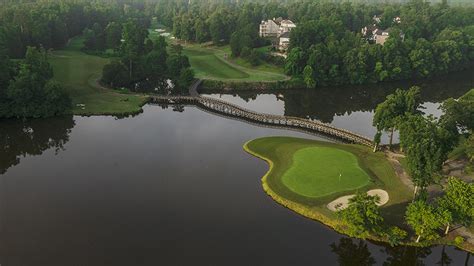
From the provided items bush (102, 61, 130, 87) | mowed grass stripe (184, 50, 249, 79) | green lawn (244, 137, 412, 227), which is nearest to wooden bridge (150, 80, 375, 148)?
green lawn (244, 137, 412, 227)

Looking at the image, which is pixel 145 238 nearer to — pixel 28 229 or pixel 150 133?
pixel 28 229

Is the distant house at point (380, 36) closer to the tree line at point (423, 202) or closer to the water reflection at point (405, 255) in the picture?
the tree line at point (423, 202)

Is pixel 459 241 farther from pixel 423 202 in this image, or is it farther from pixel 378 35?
pixel 378 35

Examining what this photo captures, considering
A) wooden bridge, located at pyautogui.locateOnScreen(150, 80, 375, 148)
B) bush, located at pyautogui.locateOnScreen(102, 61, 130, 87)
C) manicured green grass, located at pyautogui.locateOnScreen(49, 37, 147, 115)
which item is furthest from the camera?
bush, located at pyautogui.locateOnScreen(102, 61, 130, 87)

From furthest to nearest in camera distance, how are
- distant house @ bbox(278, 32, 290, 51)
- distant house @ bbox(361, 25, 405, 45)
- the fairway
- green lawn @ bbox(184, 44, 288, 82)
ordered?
distant house @ bbox(361, 25, 405, 45), distant house @ bbox(278, 32, 290, 51), green lawn @ bbox(184, 44, 288, 82), the fairway

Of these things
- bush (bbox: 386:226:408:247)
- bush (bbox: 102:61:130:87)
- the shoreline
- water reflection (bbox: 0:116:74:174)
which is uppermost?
bush (bbox: 102:61:130:87)

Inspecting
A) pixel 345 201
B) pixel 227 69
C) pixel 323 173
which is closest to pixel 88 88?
pixel 227 69

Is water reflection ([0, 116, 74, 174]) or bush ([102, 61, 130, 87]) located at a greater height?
bush ([102, 61, 130, 87])

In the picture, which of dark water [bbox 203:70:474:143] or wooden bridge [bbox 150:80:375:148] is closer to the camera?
wooden bridge [bbox 150:80:375:148]

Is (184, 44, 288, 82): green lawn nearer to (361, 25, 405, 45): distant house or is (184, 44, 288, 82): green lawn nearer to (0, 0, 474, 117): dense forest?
(0, 0, 474, 117): dense forest
